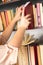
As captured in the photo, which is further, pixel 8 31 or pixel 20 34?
pixel 8 31

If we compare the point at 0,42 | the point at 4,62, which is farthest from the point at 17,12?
the point at 4,62

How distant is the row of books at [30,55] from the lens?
141 cm

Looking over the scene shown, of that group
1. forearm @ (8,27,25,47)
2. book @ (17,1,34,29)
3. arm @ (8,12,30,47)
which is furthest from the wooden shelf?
forearm @ (8,27,25,47)

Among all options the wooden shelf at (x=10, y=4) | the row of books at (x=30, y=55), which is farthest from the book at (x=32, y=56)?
the wooden shelf at (x=10, y=4)

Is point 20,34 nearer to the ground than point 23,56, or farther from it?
farther from it

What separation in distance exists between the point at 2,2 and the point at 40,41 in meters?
0.50

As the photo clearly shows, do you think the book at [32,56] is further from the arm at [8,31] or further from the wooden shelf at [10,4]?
the wooden shelf at [10,4]

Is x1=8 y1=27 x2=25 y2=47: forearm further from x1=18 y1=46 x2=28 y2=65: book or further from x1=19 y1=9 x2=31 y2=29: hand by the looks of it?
x1=18 y1=46 x2=28 y2=65: book

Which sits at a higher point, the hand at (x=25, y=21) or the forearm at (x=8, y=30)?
the hand at (x=25, y=21)

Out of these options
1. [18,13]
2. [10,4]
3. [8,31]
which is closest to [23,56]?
[8,31]

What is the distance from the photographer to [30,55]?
4.73 feet

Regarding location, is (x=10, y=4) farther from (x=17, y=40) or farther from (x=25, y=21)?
(x=17, y=40)

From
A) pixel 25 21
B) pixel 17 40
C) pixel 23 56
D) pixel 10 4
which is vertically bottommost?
pixel 23 56

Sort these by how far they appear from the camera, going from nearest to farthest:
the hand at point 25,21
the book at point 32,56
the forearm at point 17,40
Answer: the forearm at point 17,40
the hand at point 25,21
the book at point 32,56
